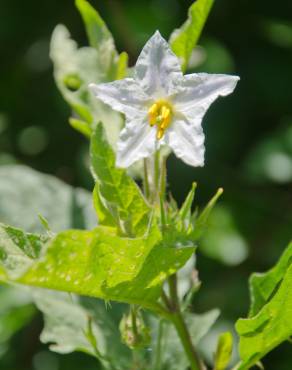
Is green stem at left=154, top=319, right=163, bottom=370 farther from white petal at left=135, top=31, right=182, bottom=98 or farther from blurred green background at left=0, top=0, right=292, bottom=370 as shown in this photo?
blurred green background at left=0, top=0, right=292, bottom=370

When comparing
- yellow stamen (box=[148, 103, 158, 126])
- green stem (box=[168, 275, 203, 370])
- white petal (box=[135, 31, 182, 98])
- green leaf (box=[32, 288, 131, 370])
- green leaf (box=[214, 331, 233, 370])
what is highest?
white petal (box=[135, 31, 182, 98])

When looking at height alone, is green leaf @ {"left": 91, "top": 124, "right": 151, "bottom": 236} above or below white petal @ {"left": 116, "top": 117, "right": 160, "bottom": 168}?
below

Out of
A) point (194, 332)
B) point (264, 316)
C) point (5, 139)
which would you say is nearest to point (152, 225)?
point (264, 316)

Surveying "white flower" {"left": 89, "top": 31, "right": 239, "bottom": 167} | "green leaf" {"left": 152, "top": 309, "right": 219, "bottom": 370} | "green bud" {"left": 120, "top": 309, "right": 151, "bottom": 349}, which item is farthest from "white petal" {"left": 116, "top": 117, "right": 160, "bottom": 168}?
"green leaf" {"left": 152, "top": 309, "right": 219, "bottom": 370}

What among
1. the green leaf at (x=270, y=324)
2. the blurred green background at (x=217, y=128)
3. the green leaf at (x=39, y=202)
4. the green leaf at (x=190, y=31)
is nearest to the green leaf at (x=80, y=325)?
the green leaf at (x=39, y=202)

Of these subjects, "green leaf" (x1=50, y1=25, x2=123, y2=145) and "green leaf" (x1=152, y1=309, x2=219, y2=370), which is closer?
"green leaf" (x1=50, y1=25, x2=123, y2=145)

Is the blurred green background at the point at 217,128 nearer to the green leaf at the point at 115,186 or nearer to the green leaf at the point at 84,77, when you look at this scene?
the green leaf at the point at 84,77

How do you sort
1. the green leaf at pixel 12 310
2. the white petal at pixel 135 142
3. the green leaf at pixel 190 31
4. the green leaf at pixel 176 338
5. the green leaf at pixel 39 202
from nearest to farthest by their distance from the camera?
the white petal at pixel 135 142 < the green leaf at pixel 190 31 < the green leaf at pixel 176 338 < the green leaf at pixel 39 202 < the green leaf at pixel 12 310
